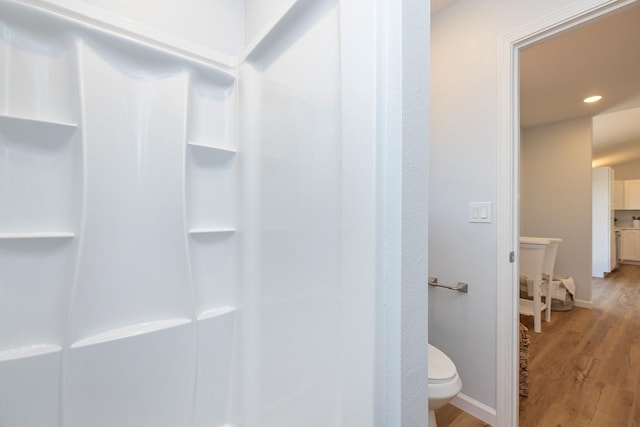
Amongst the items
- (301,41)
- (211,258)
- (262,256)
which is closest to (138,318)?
(211,258)

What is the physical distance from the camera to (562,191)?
3.41 m

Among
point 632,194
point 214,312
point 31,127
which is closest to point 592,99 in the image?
point 214,312

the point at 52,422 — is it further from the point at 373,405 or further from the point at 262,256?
the point at 373,405

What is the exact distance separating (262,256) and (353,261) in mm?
549

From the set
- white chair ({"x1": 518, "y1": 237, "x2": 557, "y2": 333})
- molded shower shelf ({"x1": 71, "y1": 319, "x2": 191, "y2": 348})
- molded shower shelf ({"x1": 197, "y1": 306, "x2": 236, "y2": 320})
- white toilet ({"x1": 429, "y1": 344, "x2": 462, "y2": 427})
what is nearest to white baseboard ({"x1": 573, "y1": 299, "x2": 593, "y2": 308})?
white chair ({"x1": 518, "y1": 237, "x2": 557, "y2": 333})

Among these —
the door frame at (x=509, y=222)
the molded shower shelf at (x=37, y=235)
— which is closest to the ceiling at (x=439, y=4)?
the door frame at (x=509, y=222)

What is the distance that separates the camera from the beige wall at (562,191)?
10.7 feet

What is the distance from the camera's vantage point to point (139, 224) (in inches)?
38.9

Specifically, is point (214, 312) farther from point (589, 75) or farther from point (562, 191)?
point (562, 191)

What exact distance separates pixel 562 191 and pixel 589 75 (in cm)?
157

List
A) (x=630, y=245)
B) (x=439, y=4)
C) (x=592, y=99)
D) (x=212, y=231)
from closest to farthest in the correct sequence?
(x=212, y=231) → (x=439, y=4) → (x=592, y=99) → (x=630, y=245)

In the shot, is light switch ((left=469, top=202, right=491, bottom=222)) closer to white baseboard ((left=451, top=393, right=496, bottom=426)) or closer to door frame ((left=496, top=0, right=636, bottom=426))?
door frame ((left=496, top=0, right=636, bottom=426))

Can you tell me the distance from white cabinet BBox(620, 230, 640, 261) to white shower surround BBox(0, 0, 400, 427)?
874cm

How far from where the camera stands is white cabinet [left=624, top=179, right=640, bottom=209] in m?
6.07
